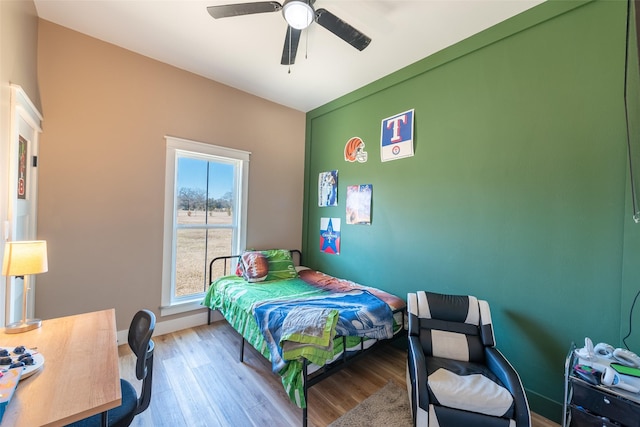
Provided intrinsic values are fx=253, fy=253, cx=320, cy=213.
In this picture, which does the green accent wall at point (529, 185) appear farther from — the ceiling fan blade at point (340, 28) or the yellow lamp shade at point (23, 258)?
the yellow lamp shade at point (23, 258)

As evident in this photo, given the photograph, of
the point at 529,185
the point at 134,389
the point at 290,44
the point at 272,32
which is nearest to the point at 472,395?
the point at 529,185

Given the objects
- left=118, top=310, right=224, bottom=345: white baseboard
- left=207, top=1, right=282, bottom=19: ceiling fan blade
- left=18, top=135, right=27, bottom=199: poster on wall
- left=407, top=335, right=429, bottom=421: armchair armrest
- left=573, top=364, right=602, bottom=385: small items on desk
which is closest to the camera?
left=573, top=364, right=602, bottom=385: small items on desk

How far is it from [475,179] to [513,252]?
72 centimetres

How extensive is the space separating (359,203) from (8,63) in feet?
10.6

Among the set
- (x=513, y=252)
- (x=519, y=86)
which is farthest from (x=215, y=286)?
(x=519, y=86)

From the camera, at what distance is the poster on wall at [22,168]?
77.9 inches

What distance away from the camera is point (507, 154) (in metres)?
2.20

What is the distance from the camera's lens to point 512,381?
1562 mm

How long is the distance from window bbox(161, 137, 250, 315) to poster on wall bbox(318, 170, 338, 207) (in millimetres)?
1124

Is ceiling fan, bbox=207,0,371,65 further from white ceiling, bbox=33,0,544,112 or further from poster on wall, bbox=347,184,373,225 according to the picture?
poster on wall, bbox=347,184,373,225

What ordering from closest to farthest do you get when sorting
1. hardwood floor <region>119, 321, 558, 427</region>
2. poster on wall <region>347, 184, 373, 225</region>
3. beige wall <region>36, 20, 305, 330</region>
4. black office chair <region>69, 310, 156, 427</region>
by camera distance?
1. black office chair <region>69, 310, 156, 427</region>
2. hardwood floor <region>119, 321, 558, 427</region>
3. beige wall <region>36, 20, 305, 330</region>
4. poster on wall <region>347, 184, 373, 225</region>

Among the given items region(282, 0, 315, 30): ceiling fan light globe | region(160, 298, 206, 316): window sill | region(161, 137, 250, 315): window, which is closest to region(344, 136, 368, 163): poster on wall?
region(161, 137, 250, 315): window

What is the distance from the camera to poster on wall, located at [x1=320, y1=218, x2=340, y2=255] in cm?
370

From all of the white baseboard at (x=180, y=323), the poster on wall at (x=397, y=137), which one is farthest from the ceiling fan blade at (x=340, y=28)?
the white baseboard at (x=180, y=323)
